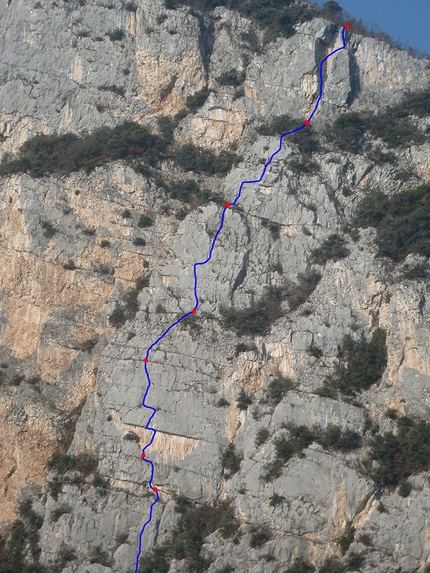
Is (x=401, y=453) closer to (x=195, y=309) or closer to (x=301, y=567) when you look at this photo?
(x=301, y=567)

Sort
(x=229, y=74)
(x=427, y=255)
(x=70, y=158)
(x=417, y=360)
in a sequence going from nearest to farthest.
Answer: (x=417, y=360), (x=427, y=255), (x=70, y=158), (x=229, y=74)

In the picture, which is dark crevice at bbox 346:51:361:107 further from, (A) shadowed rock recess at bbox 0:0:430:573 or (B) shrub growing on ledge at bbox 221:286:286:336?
(B) shrub growing on ledge at bbox 221:286:286:336

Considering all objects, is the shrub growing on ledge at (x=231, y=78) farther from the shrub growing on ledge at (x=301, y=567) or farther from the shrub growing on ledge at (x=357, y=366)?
the shrub growing on ledge at (x=301, y=567)

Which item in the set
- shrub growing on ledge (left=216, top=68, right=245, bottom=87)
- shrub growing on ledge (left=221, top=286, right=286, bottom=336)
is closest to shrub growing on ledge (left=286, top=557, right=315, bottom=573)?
shrub growing on ledge (left=221, top=286, right=286, bottom=336)

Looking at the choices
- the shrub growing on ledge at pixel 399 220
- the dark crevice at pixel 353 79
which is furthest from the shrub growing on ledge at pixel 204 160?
the shrub growing on ledge at pixel 399 220

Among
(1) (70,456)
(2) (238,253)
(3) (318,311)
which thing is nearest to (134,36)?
(2) (238,253)

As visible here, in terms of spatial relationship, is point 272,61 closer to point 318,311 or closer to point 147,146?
point 147,146
